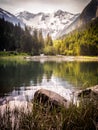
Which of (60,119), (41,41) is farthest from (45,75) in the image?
(60,119)

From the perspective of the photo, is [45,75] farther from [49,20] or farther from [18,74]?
[49,20]

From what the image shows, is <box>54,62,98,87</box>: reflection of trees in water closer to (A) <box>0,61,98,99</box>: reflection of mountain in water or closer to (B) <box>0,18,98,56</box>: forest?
(A) <box>0,61,98,99</box>: reflection of mountain in water

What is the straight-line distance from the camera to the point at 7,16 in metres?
9.76

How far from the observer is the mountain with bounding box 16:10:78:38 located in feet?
31.0

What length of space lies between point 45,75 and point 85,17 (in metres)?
2.29

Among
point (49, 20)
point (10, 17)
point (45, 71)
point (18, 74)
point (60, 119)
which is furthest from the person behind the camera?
point (45, 71)

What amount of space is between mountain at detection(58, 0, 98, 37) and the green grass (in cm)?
697

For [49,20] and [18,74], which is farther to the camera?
[18,74]

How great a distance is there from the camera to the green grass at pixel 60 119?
2675mm

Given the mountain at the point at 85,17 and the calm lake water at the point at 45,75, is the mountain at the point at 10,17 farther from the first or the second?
the calm lake water at the point at 45,75

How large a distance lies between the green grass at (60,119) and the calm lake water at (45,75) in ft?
14.3

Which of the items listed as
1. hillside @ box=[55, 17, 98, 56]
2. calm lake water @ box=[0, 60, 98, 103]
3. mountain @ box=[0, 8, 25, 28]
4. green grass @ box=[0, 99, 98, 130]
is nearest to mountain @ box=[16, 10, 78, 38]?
mountain @ box=[0, 8, 25, 28]

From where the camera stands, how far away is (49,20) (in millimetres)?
9641

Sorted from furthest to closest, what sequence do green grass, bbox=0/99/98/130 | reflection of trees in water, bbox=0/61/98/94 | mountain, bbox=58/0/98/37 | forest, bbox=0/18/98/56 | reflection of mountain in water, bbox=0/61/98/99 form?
forest, bbox=0/18/98/56, mountain, bbox=58/0/98/37, reflection of trees in water, bbox=0/61/98/94, reflection of mountain in water, bbox=0/61/98/99, green grass, bbox=0/99/98/130
